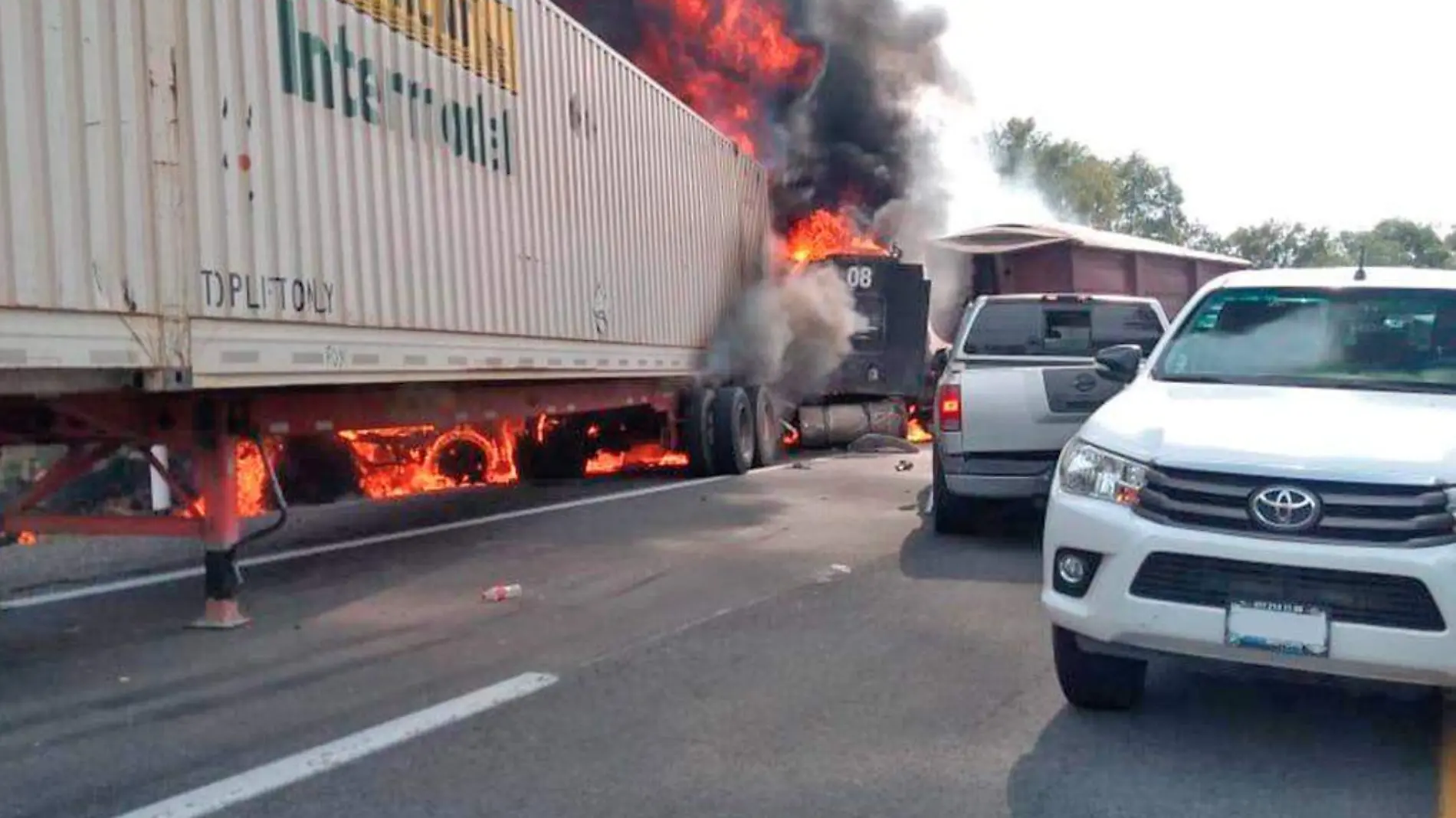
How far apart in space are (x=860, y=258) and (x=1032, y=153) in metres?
47.9

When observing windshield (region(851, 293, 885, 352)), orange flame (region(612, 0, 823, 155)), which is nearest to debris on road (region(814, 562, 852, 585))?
windshield (region(851, 293, 885, 352))

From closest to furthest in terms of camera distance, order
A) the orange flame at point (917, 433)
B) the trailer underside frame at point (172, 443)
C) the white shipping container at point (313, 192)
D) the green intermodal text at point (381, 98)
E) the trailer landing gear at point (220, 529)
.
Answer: the white shipping container at point (313, 192) < the trailer underside frame at point (172, 443) < the trailer landing gear at point (220, 529) < the green intermodal text at point (381, 98) < the orange flame at point (917, 433)

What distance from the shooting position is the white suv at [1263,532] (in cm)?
439

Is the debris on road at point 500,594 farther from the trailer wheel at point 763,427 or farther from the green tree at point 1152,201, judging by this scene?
the green tree at point 1152,201

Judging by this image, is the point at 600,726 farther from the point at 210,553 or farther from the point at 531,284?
the point at 531,284

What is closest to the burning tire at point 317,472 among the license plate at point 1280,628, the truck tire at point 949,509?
the truck tire at point 949,509

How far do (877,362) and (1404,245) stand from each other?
7374 centimetres

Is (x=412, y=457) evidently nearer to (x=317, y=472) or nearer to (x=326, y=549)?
(x=317, y=472)

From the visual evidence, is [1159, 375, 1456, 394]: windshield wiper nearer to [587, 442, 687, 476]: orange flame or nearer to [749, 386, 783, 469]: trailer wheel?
[587, 442, 687, 476]: orange flame

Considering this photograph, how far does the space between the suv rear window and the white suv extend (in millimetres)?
4673

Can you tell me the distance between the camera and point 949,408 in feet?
32.0

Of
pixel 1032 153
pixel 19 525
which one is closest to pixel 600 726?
pixel 19 525

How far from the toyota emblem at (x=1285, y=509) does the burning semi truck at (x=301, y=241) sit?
4.63 m

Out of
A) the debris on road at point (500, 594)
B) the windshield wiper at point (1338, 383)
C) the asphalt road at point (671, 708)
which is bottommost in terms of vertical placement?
the asphalt road at point (671, 708)
